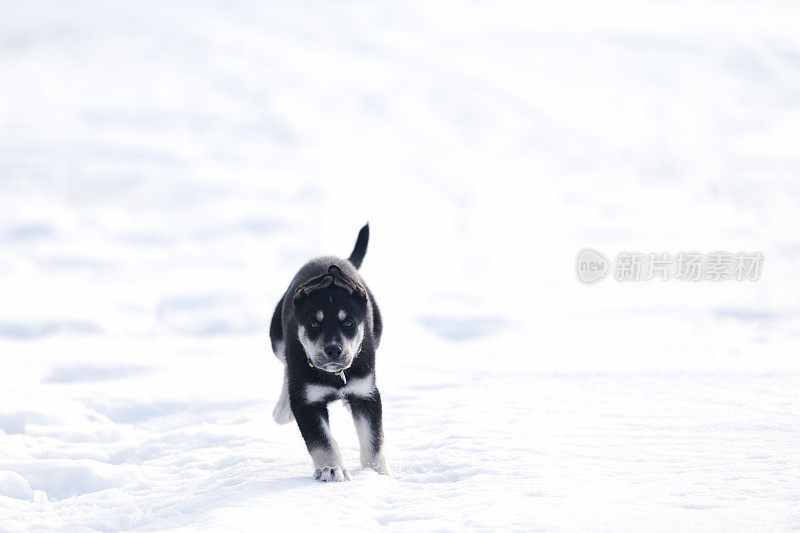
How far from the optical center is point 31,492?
557 centimetres

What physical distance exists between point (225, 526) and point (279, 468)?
1672 mm

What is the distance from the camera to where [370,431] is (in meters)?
5.17

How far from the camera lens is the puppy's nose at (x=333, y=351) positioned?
15.4 ft

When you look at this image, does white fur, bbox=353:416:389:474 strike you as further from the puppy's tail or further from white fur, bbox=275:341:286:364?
the puppy's tail

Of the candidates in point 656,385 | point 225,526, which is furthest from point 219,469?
point 656,385

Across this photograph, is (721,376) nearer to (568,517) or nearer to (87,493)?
(568,517)

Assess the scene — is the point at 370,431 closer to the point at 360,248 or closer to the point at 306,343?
the point at 306,343

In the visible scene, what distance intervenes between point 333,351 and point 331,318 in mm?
262

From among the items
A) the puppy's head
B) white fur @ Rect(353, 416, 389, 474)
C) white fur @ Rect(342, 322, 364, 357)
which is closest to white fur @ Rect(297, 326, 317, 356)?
the puppy's head

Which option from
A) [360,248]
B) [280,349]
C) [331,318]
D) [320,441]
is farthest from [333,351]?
[360,248]

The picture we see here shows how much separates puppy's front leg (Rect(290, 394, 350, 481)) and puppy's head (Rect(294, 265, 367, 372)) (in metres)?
0.35

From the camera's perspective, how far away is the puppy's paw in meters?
4.77

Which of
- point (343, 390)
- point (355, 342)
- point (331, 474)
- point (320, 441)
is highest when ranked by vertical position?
point (355, 342)

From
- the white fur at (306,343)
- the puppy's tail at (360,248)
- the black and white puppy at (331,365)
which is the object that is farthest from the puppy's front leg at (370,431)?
the puppy's tail at (360,248)
